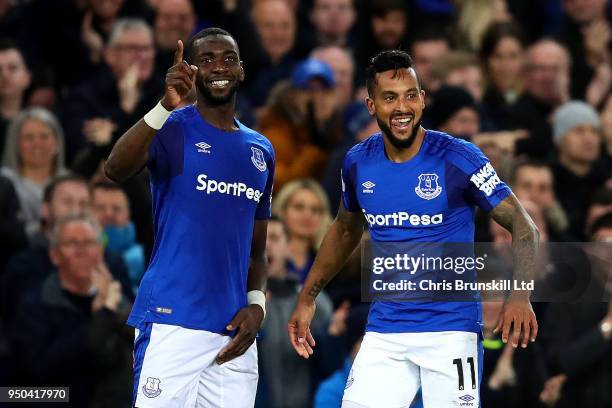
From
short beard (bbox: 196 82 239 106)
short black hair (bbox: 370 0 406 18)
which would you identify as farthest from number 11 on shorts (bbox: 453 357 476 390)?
short black hair (bbox: 370 0 406 18)

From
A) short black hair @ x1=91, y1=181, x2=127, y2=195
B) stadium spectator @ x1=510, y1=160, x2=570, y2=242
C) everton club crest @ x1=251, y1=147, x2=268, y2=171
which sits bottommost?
everton club crest @ x1=251, y1=147, x2=268, y2=171

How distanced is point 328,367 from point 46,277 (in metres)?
2.06

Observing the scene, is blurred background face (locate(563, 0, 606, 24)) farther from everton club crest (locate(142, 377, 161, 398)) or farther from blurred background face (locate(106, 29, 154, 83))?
everton club crest (locate(142, 377, 161, 398))

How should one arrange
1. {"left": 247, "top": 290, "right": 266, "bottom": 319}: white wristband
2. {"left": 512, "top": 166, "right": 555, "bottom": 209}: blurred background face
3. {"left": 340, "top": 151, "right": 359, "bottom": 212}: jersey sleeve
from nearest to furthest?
{"left": 247, "top": 290, "right": 266, "bottom": 319}: white wristband → {"left": 340, "top": 151, "right": 359, "bottom": 212}: jersey sleeve → {"left": 512, "top": 166, "right": 555, "bottom": 209}: blurred background face

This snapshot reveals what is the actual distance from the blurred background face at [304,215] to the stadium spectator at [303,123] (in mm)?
912

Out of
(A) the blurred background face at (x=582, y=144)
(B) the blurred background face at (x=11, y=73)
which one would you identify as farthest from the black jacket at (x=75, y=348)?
(A) the blurred background face at (x=582, y=144)

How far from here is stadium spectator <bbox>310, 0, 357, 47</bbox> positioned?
45.9 ft

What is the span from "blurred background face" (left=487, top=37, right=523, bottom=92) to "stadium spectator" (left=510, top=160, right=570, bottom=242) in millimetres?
1660

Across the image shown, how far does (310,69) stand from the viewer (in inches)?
488

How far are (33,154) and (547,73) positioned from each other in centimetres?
489

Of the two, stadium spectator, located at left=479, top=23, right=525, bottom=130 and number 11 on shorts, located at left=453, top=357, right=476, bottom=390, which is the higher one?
stadium spectator, located at left=479, top=23, right=525, bottom=130

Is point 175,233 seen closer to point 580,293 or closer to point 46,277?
point 46,277

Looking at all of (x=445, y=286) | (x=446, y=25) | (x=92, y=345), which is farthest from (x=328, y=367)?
(x=446, y=25)

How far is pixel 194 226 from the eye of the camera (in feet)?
24.7
